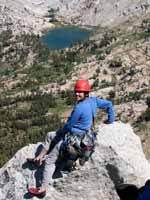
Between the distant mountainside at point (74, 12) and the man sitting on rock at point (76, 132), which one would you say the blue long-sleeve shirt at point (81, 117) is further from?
the distant mountainside at point (74, 12)

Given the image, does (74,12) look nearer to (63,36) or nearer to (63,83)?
(63,36)

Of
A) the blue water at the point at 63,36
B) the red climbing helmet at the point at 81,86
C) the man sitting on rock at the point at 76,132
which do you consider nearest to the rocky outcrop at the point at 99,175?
the man sitting on rock at the point at 76,132

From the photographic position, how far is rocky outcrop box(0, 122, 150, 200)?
9977mm

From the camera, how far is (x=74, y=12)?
144m

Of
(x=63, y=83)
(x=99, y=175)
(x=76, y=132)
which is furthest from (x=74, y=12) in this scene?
(x=76, y=132)

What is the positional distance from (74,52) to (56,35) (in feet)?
174

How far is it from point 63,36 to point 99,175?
105151 mm

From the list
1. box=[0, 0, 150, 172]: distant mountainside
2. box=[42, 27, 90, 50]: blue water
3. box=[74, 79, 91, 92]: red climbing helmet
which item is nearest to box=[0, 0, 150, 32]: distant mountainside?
box=[42, 27, 90, 50]: blue water

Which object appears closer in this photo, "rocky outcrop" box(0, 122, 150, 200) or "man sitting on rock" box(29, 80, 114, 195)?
"man sitting on rock" box(29, 80, 114, 195)

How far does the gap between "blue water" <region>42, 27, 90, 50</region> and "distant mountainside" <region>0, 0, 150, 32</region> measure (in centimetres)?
469

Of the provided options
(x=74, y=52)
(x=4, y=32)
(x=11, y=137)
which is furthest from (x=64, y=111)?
(x=4, y=32)

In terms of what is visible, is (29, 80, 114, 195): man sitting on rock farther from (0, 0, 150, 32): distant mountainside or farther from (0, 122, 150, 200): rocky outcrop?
(0, 0, 150, 32): distant mountainside

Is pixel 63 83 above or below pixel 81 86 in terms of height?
below

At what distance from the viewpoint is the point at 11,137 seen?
29141 millimetres
